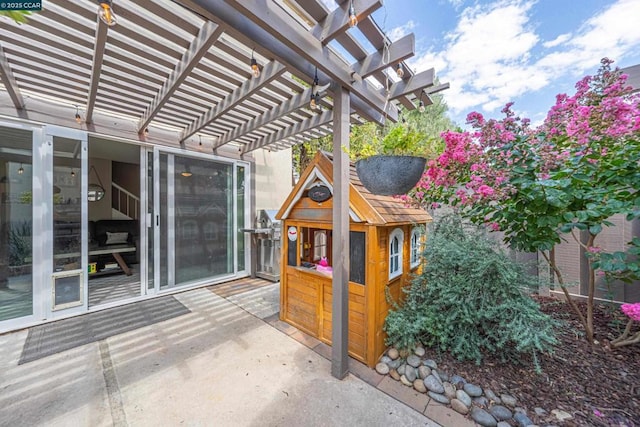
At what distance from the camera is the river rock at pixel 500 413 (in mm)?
1669

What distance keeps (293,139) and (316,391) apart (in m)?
3.79

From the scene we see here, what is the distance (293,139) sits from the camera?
4.42 metres

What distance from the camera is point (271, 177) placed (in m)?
5.59

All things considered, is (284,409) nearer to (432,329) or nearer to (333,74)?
(432,329)

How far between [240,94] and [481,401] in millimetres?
3545

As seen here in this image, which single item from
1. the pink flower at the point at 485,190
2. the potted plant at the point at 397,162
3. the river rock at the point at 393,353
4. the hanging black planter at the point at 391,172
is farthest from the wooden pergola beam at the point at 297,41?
the river rock at the point at 393,353

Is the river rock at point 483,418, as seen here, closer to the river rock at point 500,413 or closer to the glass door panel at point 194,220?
the river rock at point 500,413

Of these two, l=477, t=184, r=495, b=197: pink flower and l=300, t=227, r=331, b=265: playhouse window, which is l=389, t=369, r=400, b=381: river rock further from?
l=477, t=184, r=495, b=197: pink flower

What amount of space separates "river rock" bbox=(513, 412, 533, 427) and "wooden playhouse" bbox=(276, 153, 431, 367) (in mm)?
1011

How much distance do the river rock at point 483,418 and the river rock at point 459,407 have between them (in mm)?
44

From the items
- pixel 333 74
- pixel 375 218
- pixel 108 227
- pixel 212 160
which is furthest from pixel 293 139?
pixel 108 227

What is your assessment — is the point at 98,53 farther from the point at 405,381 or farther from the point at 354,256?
the point at 405,381

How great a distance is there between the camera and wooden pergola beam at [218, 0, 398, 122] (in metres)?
1.39

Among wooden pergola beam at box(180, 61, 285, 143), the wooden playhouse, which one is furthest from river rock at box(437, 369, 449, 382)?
wooden pergola beam at box(180, 61, 285, 143)
